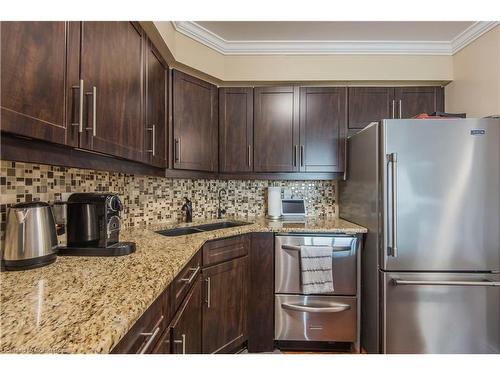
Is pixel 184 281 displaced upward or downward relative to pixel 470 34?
downward

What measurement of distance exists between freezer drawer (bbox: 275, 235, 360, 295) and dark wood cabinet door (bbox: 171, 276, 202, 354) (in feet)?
2.27

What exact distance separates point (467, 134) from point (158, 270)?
193cm

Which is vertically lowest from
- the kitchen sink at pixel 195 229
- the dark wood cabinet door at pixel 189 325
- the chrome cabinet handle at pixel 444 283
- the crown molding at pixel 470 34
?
the dark wood cabinet door at pixel 189 325

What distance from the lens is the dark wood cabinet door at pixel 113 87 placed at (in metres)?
0.98

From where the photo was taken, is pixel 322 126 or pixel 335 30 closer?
pixel 335 30

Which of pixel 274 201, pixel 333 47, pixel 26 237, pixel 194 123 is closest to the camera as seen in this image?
pixel 26 237

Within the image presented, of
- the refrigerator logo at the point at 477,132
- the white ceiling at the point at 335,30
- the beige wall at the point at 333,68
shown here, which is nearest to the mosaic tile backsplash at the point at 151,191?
the beige wall at the point at 333,68

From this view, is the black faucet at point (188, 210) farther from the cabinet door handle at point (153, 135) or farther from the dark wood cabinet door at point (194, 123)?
the cabinet door handle at point (153, 135)

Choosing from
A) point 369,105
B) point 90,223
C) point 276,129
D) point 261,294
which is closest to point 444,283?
point 261,294

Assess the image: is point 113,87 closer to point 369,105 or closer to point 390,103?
point 369,105

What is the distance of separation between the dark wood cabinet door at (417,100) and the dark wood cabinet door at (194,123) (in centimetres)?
164

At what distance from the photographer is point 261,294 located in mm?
1910

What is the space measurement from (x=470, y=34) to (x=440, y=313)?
82.0 inches
